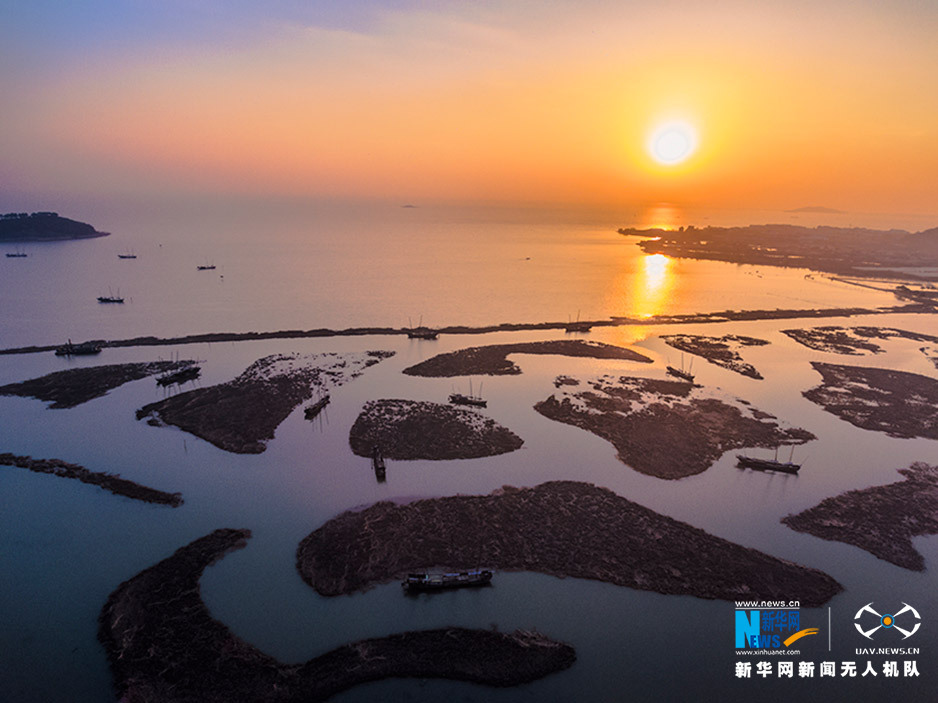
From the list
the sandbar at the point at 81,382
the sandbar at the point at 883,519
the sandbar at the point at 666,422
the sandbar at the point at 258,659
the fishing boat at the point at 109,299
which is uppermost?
the fishing boat at the point at 109,299

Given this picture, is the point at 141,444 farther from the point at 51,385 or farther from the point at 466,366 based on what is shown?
the point at 466,366

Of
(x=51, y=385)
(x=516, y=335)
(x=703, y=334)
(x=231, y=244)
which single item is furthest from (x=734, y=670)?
(x=231, y=244)

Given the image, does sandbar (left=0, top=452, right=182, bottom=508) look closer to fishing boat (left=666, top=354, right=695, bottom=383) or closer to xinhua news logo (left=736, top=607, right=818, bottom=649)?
xinhua news logo (left=736, top=607, right=818, bottom=649)

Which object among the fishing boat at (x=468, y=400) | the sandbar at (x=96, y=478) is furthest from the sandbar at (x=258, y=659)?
the fishing boat at (x=468, y=400)

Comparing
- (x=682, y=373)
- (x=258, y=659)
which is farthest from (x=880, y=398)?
(x=258, y=659)

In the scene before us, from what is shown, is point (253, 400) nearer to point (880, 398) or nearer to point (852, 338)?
point (880, 398)

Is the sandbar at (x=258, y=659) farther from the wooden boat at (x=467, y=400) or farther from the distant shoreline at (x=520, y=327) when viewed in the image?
the distant shoreline at (x=520, y=327)
